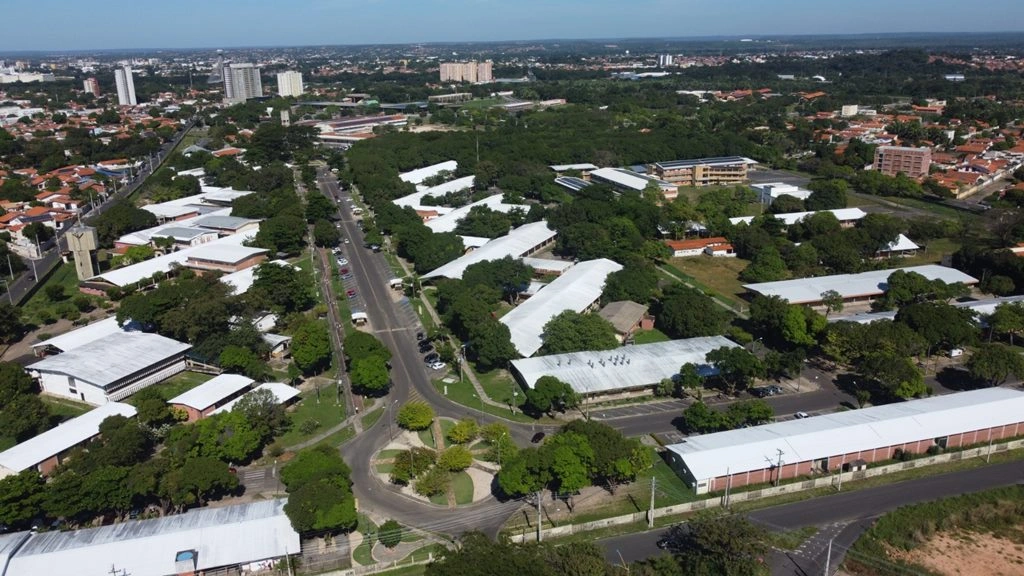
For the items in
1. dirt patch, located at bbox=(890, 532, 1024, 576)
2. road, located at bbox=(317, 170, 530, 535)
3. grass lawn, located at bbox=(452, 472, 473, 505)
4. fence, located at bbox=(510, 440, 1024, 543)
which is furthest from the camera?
grass lawn, located at bbox=(452, 472, 473, 505)

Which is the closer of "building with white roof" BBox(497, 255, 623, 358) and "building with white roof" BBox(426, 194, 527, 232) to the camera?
"building with white roof" BBox(497, 255, 623, 358)

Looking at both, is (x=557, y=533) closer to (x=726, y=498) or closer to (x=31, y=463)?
(x=726, y=498)

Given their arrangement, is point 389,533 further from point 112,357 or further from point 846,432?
point 112,357

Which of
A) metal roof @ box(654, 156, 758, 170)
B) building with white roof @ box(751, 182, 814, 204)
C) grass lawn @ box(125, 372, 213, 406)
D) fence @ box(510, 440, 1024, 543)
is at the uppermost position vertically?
metal roof @ box(654, 156, 758, 170)

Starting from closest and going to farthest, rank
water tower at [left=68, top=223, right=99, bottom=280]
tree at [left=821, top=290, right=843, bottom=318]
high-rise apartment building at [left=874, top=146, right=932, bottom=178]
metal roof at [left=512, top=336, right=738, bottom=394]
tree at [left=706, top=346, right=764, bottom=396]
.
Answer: tree at [left=706, top=346, right=764, bottom=396] < metal roof at [left=512, top=336, right=738, bottom=394] < tree at [left=821, top=290, right=843, bottom=318] < water tower at [left=68, top=223, right=99, bottom=280] < high-rise apartment building at [left=874, top=146, right=932, bottom=178]

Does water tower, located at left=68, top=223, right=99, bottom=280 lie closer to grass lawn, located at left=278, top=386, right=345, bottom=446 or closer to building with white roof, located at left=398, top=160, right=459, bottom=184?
grass lawn, located at left=278, top=386, right=345, bottom=446

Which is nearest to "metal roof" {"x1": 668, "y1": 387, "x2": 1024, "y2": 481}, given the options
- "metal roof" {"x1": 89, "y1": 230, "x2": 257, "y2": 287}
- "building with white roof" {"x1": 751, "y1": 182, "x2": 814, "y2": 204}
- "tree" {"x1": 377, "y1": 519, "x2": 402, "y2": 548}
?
"tree" {"x1": 377, "y1": 519, "x2": 402, "y2": 548}

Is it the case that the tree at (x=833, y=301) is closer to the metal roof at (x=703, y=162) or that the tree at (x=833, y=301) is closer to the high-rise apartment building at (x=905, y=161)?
the metal roof at (x=703, y=162)

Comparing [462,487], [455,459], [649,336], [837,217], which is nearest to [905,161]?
[837,217]
